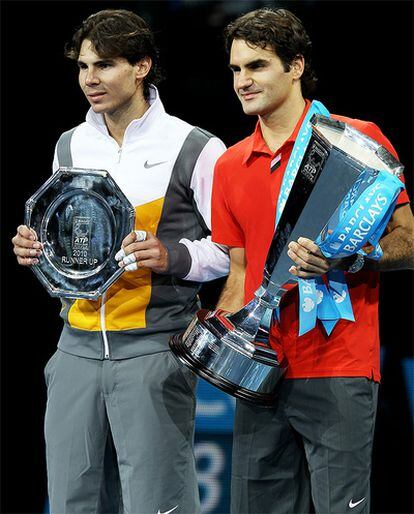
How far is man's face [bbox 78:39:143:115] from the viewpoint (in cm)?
267

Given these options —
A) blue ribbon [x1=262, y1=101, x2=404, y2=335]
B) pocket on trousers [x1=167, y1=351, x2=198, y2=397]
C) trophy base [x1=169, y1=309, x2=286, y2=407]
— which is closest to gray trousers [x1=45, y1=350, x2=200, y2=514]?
pocket on trousers [x1=167, y1=351, x2=198, y2=397]

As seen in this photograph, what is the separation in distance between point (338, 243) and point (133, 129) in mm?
765

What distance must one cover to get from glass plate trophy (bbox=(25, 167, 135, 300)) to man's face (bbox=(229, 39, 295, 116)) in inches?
15.0

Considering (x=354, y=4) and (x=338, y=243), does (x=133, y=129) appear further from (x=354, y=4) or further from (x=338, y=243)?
(x=354, y=4)

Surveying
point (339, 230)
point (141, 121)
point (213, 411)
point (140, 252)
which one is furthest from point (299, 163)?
point (213, 411)

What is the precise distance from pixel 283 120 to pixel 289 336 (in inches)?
19.8

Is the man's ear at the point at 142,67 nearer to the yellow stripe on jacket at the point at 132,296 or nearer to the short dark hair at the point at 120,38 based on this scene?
the short dark hair at the point at 120,38

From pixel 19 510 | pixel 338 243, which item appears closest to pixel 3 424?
pixel 19 510

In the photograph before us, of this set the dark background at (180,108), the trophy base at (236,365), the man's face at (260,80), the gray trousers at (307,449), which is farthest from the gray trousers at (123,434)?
the dark background at (180,108)

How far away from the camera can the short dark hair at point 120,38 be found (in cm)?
268

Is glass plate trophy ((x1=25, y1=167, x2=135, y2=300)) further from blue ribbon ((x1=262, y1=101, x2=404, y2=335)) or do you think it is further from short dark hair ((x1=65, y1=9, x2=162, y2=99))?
blue ribbon ((x1=262, y1=101, x2=404, y2=335))

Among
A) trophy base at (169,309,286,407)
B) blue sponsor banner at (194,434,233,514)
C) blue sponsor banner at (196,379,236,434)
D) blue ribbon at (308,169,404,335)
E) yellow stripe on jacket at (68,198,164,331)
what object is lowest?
blue sponsor banner at (194,434,233,514)

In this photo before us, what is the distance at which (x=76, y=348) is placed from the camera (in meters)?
2.72

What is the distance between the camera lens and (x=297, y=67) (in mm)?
2562
